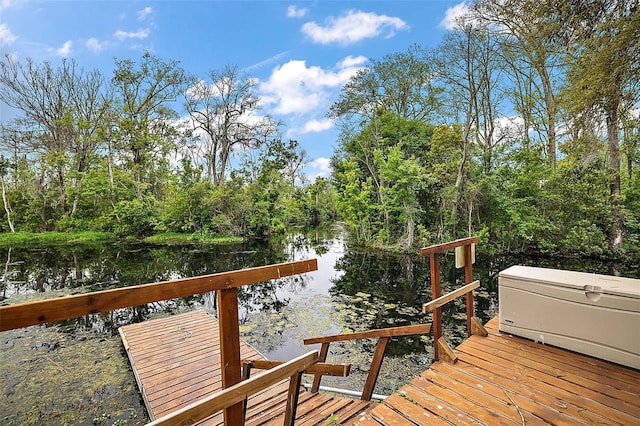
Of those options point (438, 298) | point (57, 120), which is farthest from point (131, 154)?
point (438, 298)

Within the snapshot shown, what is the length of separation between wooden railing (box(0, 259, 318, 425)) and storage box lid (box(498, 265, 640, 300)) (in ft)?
7.74

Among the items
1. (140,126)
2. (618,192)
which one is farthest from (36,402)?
(140,126)

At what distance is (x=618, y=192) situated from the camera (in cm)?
935

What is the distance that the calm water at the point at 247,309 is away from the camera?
3859 millimetres

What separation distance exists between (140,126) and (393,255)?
60.1ft

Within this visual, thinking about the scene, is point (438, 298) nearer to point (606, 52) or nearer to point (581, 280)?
point (581, 280)

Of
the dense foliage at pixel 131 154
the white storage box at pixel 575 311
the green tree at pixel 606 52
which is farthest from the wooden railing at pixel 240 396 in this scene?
the dense foliage at pixel 131 154

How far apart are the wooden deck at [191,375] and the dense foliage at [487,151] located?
5885mm

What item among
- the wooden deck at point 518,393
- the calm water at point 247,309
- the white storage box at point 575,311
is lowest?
the calm water at point 247,309

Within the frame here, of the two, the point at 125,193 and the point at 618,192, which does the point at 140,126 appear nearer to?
the point at 125,193

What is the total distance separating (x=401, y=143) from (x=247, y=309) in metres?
9.40

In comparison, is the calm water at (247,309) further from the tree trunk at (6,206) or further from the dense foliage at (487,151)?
the tree trunk at (6,206)

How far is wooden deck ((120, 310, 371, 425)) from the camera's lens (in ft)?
7.96

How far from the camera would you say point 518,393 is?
84.0 inches
